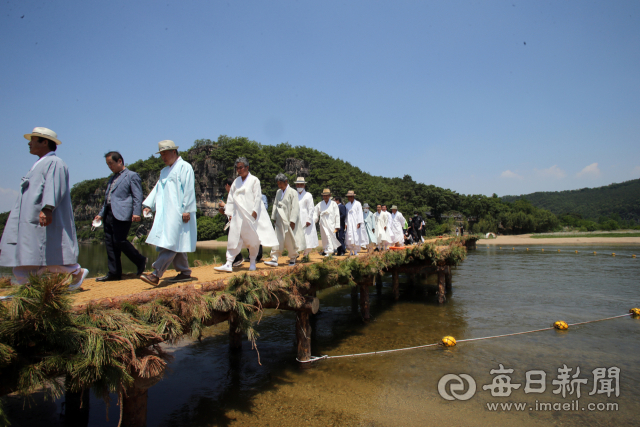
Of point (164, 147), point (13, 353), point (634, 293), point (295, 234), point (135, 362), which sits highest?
point (164, 147)

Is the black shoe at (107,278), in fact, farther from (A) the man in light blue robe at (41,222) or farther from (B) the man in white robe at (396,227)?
(B) the man in white robe at (396,227)

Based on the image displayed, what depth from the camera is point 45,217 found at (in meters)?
3.82

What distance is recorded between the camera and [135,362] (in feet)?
9.50

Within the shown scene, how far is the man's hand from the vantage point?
3.80 metres

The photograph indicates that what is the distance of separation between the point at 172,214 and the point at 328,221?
546cm

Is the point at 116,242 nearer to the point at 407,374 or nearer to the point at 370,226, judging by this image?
the point at 407,374

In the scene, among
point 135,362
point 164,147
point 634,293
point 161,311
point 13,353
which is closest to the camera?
point 13,353

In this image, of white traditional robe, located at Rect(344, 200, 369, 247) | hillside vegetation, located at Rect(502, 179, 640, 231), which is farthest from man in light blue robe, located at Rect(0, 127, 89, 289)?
hillside vegetation, located at Rect(502, 179, 640, 231)

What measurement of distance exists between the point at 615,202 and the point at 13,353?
5425 inches

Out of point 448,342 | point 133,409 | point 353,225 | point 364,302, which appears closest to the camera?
point 133,409

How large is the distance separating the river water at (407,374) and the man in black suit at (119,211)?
1903mm

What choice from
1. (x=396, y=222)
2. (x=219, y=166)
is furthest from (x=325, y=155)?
(x=396, y=222)

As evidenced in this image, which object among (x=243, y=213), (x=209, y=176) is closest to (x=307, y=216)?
(x=243, y=213)

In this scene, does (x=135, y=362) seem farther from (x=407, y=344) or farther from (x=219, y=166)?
(x=219, y=166)
